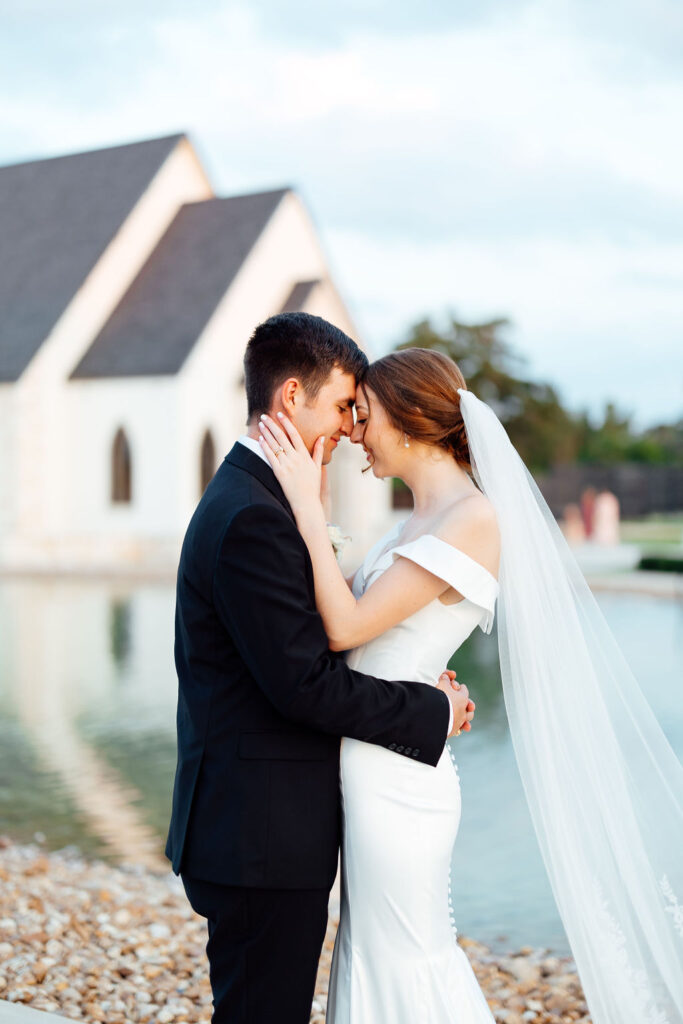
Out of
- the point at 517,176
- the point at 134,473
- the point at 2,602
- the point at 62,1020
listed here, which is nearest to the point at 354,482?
the point at 134,473

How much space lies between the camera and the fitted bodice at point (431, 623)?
8.57 ft

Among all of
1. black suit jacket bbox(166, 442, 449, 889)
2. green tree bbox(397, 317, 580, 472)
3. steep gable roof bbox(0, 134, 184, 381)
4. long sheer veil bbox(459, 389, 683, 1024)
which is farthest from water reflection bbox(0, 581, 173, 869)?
green tree bbox(397, 317, 580, 472)

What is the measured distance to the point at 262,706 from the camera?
2.39m

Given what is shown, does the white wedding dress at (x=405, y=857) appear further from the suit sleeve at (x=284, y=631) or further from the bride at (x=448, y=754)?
the suit sleeve at (x=284, y=631)

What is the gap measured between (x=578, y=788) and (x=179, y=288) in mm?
23573

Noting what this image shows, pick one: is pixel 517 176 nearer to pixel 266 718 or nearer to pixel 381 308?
pixel 381 308

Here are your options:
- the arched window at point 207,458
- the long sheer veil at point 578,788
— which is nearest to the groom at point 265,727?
the long sheer veil at point 578,788

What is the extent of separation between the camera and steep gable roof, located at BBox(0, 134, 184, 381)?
2458 cm

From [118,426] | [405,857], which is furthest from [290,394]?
[118,426]

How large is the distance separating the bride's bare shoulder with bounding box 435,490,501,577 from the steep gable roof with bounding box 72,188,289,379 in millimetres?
21095

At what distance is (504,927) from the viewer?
17.6 ft

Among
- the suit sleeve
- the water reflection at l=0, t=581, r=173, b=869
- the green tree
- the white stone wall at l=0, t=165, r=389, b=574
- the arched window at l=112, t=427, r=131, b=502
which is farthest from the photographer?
the green tree

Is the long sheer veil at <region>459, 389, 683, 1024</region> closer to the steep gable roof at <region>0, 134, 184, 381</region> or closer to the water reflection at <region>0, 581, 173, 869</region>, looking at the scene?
the water reflection at <region>0, 581, 173, 869</region>

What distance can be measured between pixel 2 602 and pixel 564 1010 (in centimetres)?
1422
